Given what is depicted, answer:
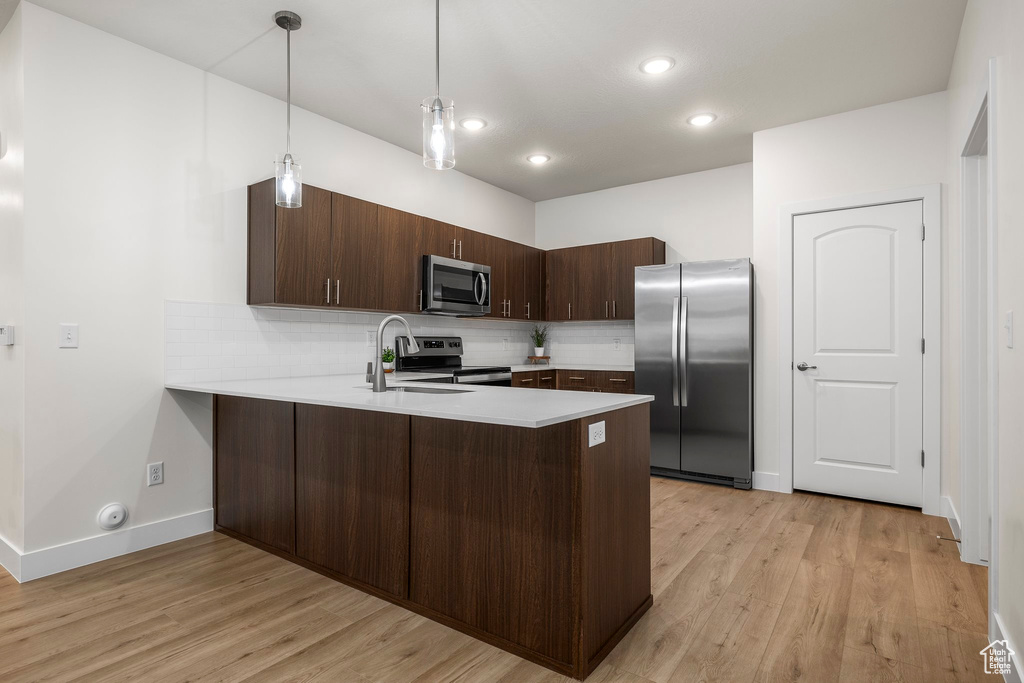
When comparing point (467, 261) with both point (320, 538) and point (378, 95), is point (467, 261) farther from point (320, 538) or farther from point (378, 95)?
point (320, 538)

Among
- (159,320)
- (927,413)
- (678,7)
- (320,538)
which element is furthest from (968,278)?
(159,320)

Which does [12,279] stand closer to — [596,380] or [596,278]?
[596,380]

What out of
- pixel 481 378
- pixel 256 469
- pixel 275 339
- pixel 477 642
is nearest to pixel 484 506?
pixel 477 642

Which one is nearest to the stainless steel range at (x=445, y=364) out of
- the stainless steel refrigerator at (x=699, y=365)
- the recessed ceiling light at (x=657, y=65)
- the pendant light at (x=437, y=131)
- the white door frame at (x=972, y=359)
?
the stainless steel refrigerator at (x=699, y=365)

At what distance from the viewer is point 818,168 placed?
394cm

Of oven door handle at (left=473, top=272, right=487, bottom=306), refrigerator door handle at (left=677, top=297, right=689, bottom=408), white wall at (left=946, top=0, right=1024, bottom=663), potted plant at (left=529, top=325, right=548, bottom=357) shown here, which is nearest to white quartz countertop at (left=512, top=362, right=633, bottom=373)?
potted plant at (left=529, top=325, right=548, bottom=357)

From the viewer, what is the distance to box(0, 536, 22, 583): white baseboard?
256cm

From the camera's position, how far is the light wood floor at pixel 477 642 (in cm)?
185

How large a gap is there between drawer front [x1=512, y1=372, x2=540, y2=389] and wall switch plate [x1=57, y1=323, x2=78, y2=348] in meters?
3.07

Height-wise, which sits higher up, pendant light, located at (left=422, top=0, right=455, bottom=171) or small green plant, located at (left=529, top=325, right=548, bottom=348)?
pendant light, located at (left=422, top=0, right=455, bottom=171)

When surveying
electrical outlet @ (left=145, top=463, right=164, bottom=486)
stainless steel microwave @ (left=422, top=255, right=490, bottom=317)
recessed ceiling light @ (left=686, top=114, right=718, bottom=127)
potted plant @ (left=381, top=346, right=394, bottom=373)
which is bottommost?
electrical outlet @ (left=145, top=463, right=164, bottom=486)

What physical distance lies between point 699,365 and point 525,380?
153 centimetres

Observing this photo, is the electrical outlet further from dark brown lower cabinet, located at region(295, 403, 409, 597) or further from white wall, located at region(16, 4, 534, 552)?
dark brown lower cabinet, located at region(295, 403, 409, 597)

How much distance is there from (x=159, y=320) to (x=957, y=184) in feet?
14.6
